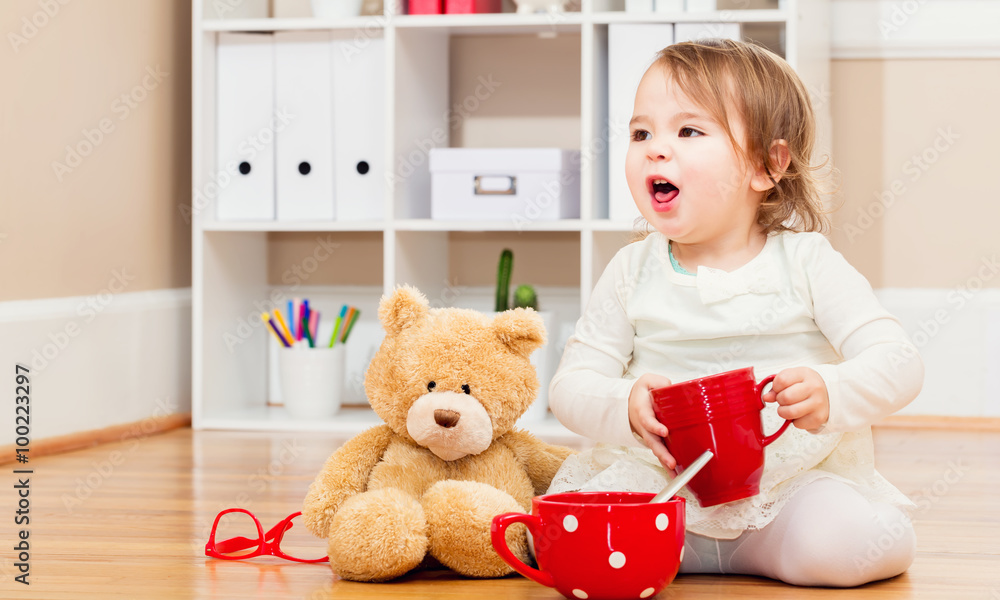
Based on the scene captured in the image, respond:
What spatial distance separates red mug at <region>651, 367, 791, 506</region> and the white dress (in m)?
0.07

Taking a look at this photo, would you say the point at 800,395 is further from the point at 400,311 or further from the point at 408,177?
the point at 408,177

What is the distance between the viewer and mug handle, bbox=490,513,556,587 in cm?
77

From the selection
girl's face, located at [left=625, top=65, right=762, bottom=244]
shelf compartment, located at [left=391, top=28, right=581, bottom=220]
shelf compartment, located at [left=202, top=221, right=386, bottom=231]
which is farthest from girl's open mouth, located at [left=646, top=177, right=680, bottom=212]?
shelf compartment, located at [left=391, top=28, right=581, bottom=220]

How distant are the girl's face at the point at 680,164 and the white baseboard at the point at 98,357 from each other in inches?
39.6

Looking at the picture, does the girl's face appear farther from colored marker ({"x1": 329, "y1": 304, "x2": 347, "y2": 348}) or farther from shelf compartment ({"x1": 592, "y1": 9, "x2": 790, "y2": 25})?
colored marker ({"x1": 329, "y1": 304, "x2": 347, "y2": 348})

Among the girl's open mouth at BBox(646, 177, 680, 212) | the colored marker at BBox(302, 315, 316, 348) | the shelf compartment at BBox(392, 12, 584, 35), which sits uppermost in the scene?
the shelf compartment at BBox(392, 12, 584, 35)

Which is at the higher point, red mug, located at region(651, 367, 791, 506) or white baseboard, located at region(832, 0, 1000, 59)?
white baseboard, located at region(832, 0, 1000, 59)

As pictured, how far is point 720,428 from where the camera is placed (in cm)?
77

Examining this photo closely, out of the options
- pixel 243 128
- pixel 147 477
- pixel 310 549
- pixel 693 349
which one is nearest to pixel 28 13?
pixel 243 128

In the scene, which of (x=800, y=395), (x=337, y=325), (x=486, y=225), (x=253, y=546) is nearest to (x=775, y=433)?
(x=800, y=395)

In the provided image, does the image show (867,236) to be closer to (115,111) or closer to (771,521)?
(771,521)

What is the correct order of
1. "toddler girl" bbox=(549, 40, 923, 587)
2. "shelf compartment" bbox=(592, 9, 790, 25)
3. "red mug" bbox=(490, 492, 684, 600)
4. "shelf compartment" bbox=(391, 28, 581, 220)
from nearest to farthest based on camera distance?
1. "red mug" bbox=(490, 492, 684, 600)
2. "toddler girl" bbox=(549, 40, 923, 587)
3. "shelf compartment" bbox=(592, 9, 790, 25)
4. "shelf compartment" bbox=(391, 28, 581, 220)

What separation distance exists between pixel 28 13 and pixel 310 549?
998mm

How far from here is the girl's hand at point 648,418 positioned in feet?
2.66
